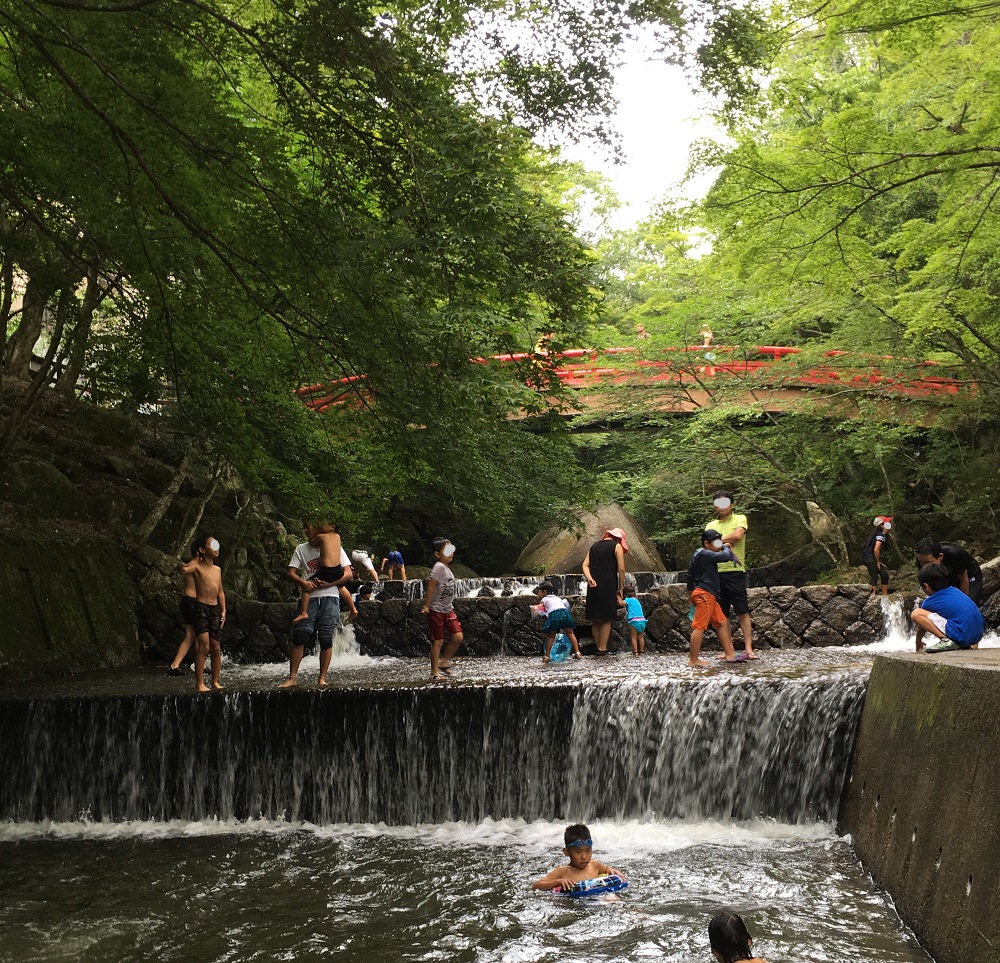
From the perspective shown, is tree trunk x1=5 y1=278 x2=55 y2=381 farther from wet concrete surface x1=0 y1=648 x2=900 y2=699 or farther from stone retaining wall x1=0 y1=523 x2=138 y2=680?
wet concrete surface x1=0 y1=648 x2=900 y2=699

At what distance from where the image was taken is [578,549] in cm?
2459

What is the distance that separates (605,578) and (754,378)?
965cm

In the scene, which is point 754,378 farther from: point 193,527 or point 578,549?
point 193,527

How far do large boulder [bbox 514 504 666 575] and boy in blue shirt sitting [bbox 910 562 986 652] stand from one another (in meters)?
16.5

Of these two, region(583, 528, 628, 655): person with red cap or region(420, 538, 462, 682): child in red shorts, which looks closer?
region(420, 538, 462, 682): child in red shorts

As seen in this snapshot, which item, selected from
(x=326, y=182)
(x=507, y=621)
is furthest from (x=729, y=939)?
(x=507, y=621)

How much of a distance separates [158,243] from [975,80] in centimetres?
881

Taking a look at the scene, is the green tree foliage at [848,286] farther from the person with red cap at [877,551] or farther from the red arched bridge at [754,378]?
the person with red cap at [877,551]

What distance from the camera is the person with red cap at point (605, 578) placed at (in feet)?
42.8

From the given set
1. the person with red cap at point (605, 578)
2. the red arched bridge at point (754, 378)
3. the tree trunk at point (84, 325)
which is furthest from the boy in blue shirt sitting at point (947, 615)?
the red arched bridge at point (754, 378)

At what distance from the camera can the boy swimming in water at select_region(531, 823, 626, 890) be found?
20.1ft

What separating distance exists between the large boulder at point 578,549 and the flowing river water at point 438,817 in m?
12.5

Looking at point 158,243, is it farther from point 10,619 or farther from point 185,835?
point 10,619

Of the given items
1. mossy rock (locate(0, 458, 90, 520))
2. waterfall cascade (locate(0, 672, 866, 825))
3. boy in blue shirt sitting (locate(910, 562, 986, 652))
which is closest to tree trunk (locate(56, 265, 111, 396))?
mossy rock (locate(0, 458, 90, 520))
